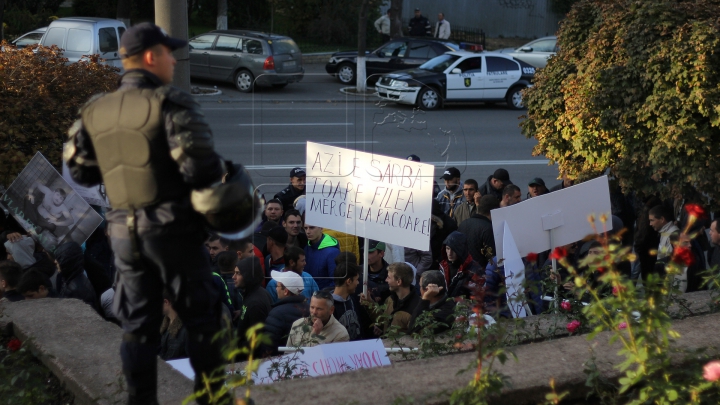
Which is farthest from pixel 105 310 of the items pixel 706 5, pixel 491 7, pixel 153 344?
pixel 491 7

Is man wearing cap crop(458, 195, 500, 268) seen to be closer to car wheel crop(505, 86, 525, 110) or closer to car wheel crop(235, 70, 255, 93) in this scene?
car wheel crop(505, 86, 525, 110)

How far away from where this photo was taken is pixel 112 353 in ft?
14.1

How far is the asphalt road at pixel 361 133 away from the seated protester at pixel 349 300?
5.40m

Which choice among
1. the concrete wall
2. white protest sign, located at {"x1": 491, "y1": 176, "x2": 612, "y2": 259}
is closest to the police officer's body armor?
white protest sign, located at {"x1": 491, "y1": 176, "x2": 612, "y2": 259}

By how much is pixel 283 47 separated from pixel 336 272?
16090 mm

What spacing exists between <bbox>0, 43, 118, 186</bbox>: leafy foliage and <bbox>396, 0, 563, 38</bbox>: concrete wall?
1157 inches

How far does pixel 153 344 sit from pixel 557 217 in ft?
12.4

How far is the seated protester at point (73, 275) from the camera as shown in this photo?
6340 millimetres

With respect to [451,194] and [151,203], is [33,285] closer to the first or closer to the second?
[151,203]

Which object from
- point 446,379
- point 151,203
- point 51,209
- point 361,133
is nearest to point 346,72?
point 361,133

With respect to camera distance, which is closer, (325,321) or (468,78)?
(325,321)

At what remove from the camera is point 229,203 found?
10.3ft

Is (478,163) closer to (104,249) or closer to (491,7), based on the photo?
(104,249)

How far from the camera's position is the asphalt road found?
14.7m
